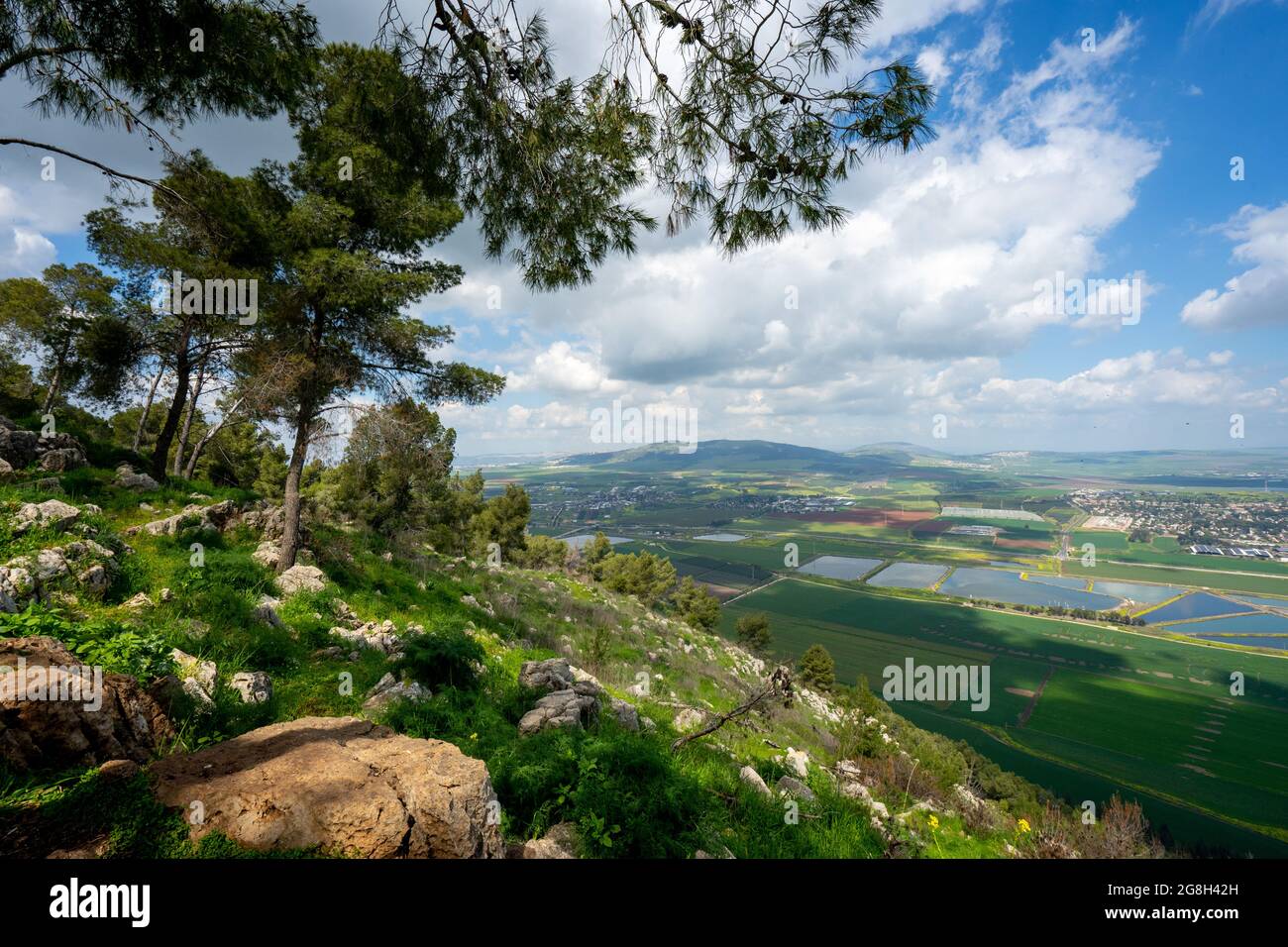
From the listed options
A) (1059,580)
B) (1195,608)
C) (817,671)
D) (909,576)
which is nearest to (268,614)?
(817,671)

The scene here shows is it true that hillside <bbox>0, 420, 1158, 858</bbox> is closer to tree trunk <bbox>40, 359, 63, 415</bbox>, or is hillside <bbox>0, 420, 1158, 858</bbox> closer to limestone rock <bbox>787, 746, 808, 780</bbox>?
limestone rock <bbox>787, 746, 808, 780</bbox>

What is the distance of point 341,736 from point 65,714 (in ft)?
5.61

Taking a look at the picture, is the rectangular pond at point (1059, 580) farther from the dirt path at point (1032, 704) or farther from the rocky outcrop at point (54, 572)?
the rocky outcrop at point (54, 572)

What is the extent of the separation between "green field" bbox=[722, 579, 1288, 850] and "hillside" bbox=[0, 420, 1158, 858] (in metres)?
35.0

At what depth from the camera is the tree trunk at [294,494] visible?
33.1 feet

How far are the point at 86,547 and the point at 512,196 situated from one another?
771 centimetres

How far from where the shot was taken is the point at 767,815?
17.1 ft

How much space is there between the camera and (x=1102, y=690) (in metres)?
45.1

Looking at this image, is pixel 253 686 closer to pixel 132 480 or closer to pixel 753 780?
pixel 753 780

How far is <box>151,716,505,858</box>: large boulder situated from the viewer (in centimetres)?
282

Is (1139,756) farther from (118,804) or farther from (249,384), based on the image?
(249,384)
